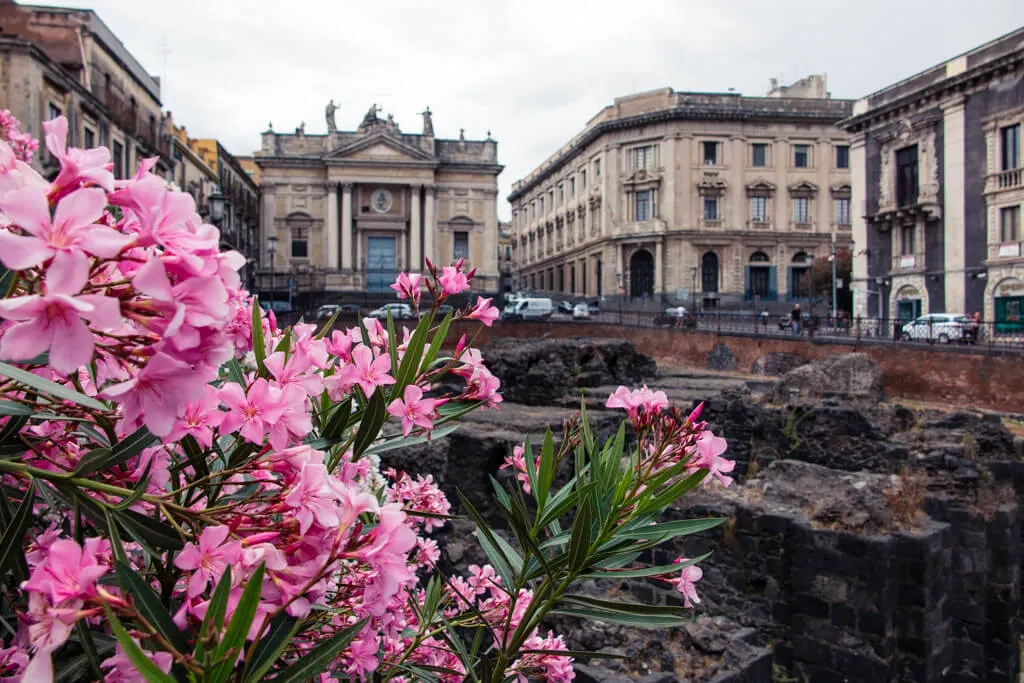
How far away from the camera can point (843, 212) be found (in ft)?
150

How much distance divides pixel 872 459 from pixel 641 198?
128 ft

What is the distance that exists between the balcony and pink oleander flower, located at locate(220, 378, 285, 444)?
1136 inches

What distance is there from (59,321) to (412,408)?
0.78m

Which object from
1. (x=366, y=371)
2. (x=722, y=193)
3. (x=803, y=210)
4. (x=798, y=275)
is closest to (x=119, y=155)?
(x=366, y=371)

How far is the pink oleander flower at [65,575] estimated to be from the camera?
2.91 feet

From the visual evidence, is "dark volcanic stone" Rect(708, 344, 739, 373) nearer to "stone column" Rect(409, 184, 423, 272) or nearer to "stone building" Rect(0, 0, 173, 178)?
"stone building" Rect(0, 0, 173, 178)

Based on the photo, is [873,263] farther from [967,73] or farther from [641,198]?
[641,198]

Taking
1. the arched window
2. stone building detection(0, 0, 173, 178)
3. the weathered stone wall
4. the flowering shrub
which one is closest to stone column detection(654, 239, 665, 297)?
the arched window

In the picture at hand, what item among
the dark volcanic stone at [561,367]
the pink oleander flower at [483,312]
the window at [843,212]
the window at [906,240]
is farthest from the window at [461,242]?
the pink oleander flower at [483,312]

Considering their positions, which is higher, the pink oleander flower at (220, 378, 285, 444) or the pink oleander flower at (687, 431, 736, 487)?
the pink oleander flower at (220, 378, 285, 444)

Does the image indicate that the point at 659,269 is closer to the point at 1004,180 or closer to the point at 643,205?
the point at 643,205

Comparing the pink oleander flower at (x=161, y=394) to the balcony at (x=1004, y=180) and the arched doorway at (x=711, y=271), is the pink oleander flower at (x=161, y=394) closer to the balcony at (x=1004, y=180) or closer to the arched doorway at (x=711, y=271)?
the balcony at (x=1004, y=180)

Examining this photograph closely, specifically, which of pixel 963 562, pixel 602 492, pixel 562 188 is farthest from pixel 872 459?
pixel 562 188

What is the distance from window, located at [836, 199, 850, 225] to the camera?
45531mm
